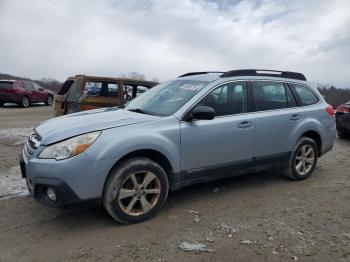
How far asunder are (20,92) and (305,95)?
60.3 ft

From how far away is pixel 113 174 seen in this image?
13.0 ft

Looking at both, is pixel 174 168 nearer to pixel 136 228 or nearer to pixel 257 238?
pixel 136 228

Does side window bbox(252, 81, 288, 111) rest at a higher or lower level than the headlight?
higher

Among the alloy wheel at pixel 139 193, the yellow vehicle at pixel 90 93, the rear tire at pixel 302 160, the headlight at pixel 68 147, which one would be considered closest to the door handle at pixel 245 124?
the rear tire at pixel 302 160

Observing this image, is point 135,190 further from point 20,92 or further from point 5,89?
point 20,92

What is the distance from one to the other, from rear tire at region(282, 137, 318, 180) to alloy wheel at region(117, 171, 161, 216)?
249 centimetres

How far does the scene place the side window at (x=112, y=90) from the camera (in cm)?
907

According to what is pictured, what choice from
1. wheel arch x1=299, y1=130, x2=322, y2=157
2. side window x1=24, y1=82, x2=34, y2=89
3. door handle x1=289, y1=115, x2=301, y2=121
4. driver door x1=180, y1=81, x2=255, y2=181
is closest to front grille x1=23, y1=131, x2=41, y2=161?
driver door x1=180, y1=81, x2=255, y2=181

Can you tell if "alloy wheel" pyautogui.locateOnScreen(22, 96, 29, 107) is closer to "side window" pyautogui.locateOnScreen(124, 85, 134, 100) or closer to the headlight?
"side window" pyautogui.locateOnScreen(124, 85, 134, 100)

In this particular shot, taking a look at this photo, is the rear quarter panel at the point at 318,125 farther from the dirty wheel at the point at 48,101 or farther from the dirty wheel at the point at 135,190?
the dirty wheel at the point at 48,101

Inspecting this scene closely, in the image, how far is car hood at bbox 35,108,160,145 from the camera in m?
3.93

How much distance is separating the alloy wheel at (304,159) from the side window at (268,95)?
0.83 m

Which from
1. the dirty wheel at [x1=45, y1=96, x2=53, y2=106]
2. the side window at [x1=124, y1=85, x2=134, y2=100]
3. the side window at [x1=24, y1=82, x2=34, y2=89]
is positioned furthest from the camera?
the dirty wheel at [x1=45, y1=96, x2=53, y2=106]

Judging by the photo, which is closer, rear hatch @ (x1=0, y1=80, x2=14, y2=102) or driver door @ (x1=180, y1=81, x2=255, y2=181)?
driver door @ (x1=180, y1=81, x2=255, y2=181)
